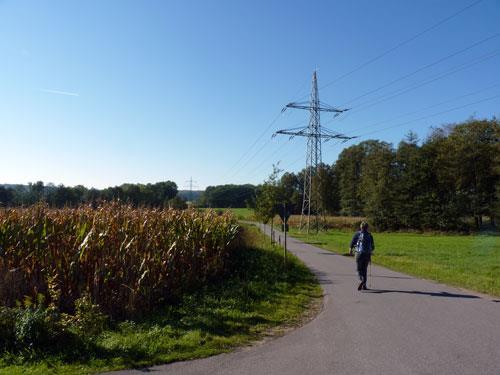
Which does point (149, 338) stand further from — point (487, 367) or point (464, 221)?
point (464, 221)

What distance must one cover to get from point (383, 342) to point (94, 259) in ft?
19.3

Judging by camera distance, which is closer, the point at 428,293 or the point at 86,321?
the point at 86,321

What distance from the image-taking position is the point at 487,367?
607cm

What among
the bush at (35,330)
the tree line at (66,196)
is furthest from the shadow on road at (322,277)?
Answer: the bush at (35,330)

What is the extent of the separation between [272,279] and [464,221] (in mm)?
50528

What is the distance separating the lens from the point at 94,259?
967 cm

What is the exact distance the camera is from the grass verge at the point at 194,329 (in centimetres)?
621

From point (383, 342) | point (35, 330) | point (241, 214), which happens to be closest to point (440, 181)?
point (241, 214)

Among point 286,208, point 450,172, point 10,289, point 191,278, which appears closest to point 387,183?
point 450,172

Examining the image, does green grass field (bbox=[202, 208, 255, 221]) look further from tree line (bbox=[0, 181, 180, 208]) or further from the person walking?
the person walking

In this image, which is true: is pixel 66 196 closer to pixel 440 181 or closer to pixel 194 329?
pixel 194 329

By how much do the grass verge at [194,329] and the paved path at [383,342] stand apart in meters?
0.45

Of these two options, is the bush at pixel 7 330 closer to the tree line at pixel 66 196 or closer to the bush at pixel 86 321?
the bush at pixel 86 321

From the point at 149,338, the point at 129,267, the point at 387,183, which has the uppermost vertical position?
the point at 387,183
